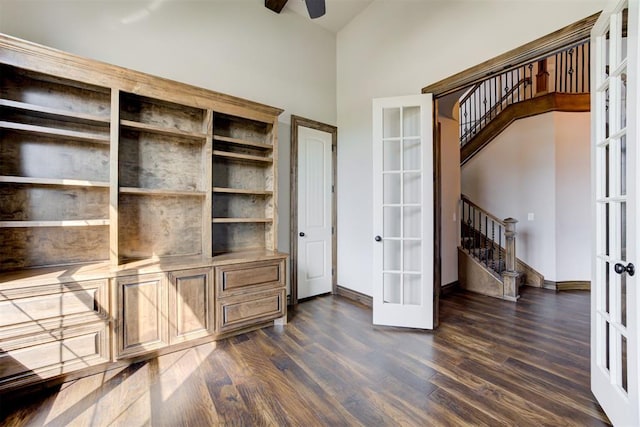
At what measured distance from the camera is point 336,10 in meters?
3.68

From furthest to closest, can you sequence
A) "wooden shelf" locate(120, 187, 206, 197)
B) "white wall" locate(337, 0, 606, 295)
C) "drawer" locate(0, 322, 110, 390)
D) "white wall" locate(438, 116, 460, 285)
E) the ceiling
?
"white wall" locate(438, 116, 460, 285), the ceiling, "wooden shelf" locate(120, 187, 206, 197), "white wall" locate(337, 0, 606, 295), "drawer" locate(0, 322, 110, 390)

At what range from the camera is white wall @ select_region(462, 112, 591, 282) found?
14.2 feet

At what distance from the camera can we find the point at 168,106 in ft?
9.07

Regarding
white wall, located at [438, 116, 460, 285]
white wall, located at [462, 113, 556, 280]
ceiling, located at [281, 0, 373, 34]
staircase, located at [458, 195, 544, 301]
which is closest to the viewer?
ceiling, located at [281, 0, 373, 34]

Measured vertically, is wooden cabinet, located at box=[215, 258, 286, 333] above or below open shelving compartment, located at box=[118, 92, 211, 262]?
below

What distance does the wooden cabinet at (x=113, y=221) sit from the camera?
195 centimetres

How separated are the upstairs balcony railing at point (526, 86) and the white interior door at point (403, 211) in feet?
10.1

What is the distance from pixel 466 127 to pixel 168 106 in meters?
6.12

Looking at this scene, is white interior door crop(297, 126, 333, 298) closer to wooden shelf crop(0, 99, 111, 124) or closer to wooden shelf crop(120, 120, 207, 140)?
wooden shelf crop(120, 120, 207, 140)

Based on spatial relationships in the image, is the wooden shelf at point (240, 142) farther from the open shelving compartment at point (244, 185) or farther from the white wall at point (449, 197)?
the white wall at point (449, 197)

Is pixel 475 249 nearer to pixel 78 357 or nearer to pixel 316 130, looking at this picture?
pixel 316 130

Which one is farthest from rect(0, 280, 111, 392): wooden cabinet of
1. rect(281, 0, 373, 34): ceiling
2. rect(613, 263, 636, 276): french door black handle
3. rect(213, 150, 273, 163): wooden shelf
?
rect(281, 0, 373, 34): ceiling

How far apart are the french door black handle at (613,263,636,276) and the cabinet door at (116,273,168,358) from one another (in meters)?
3.00

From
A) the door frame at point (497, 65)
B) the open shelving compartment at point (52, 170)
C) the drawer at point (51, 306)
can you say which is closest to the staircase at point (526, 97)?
the door frame at point (497, 65)
